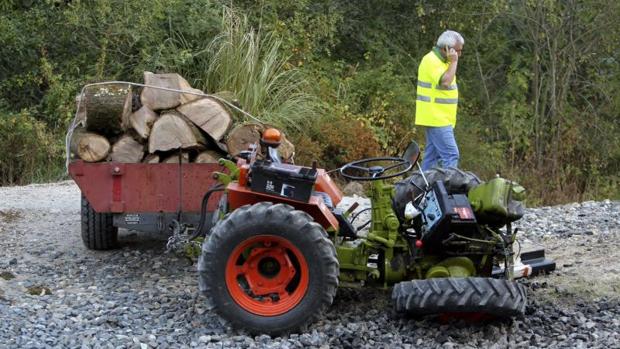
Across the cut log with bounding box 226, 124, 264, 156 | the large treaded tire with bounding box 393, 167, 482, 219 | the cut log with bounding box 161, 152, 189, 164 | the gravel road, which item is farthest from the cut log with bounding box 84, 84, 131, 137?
the large treaded tire with bounding box 393, 167, 482, 219

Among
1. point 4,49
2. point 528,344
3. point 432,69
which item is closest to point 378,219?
point 528,344

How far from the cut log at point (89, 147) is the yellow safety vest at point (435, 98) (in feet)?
10.9

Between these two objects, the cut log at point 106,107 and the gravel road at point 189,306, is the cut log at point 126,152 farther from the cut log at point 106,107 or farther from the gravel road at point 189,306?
the gravel road at point 189,306

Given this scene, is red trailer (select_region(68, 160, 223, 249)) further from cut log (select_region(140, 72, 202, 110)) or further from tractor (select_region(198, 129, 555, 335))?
tractor (select_region(198, 129, 555, 335))

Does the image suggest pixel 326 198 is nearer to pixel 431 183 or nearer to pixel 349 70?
pixel 431 183

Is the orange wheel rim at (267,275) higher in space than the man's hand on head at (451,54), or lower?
lower

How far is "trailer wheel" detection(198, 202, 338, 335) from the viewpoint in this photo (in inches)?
237

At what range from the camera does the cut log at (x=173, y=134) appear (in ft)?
26.2

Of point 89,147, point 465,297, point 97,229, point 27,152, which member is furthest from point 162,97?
point 27,152

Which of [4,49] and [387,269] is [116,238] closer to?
[387,269]

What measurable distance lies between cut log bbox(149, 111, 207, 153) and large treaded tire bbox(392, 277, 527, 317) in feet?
9.08

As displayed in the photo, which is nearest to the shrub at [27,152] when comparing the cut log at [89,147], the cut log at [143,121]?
the cut log at [143,121]

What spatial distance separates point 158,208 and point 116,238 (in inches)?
40.4

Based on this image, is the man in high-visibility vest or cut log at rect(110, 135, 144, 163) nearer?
cut log at rect(110, 135, 144, 163)
